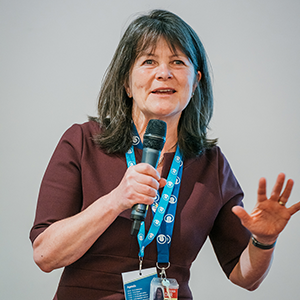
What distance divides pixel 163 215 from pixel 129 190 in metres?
0.40

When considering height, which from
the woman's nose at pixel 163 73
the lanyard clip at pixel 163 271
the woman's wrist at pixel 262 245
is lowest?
the lanyard clip at pixel 163 271

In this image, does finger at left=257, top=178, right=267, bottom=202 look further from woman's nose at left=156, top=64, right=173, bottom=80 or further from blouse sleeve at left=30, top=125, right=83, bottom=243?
blouse sleeve at left=30, top=125, right=83, bottom=243

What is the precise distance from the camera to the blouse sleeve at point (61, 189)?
4.40ft

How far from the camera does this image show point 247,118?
270 cm

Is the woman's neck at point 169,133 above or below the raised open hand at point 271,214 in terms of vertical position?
above

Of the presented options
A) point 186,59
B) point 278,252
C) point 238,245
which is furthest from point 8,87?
point 278,252

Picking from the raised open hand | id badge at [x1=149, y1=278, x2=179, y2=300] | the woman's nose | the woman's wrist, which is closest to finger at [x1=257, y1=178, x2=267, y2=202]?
the raised open hand

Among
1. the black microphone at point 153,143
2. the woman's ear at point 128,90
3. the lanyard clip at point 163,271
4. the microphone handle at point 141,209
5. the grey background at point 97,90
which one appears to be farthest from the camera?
the grey background at point 97,90

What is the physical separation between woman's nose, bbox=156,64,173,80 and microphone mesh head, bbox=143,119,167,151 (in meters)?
0.29

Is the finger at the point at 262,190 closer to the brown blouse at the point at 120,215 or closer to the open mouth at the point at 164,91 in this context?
the brown blouse at the point at 120,215

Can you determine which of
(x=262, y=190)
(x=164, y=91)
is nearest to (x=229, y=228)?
(x=262, y=190)

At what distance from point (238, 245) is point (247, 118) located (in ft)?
4.35

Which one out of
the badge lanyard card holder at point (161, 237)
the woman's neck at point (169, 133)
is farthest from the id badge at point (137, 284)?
the woman's neck at point (169, 133)

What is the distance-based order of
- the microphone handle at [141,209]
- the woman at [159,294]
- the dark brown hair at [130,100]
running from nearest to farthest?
the microphone handle at [141,209] → the woman at [159,294] → the dark brown hair at [130,100]
